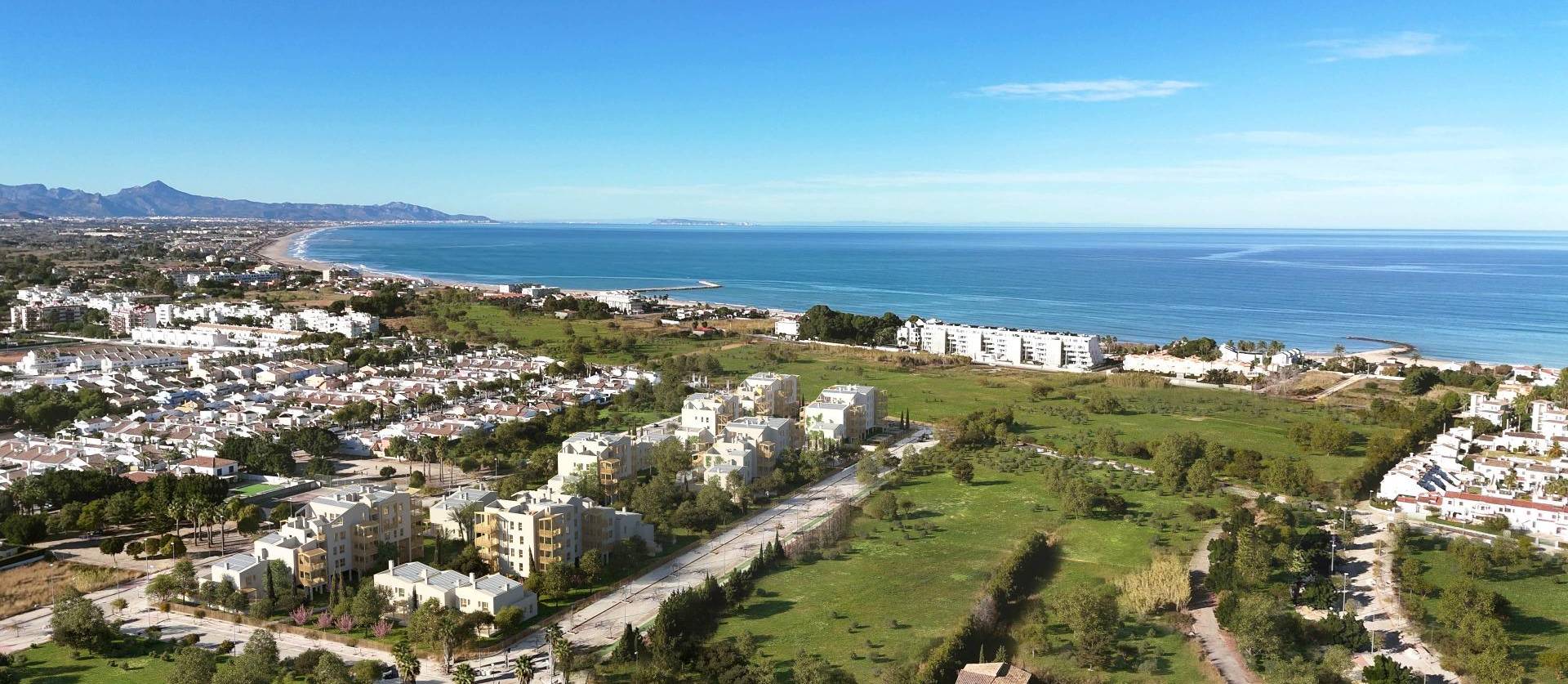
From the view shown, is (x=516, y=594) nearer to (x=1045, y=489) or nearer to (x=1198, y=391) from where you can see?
(x=1045, y=489)

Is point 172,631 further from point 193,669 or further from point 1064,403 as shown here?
point 1064,403

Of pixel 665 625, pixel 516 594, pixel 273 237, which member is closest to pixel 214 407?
pixel 516 594

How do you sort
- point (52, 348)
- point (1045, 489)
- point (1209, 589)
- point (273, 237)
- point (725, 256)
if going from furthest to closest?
point (273, 237)
point (725, 256)
point (52, 348)
point (1045, 489)
point (1209, 589)

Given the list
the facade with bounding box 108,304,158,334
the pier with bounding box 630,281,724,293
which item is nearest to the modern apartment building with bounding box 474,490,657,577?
the facade with bounding box 108,304,158,334

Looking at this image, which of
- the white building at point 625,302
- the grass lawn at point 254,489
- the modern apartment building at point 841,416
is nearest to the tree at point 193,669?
the grass lawn at point 254,489

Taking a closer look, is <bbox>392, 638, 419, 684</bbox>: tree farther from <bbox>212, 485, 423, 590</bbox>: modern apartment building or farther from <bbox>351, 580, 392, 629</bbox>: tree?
<bbox>212, 485, 423, 590</bbox>: modern apartment building
